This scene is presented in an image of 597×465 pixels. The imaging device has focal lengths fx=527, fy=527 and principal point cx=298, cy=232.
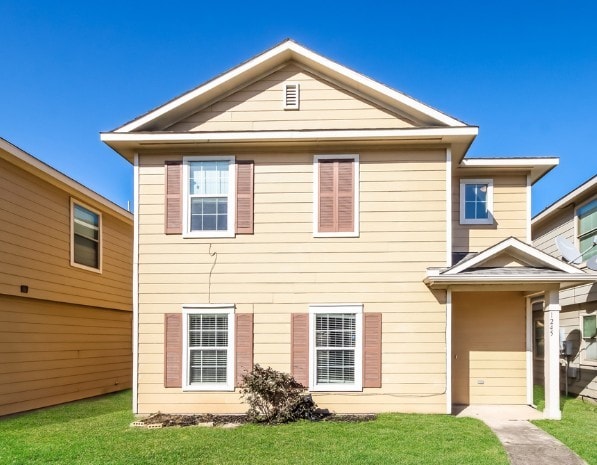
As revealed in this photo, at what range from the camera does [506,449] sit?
744 centimetres

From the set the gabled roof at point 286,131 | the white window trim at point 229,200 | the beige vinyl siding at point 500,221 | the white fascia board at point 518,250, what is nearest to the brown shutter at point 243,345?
the white window trim at point 229,200

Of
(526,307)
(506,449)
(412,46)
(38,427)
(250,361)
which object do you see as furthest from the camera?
(412,46)

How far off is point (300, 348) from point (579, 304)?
7.41 m

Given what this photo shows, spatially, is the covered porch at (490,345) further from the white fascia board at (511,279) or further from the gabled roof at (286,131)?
the gabled roof at (286,131)

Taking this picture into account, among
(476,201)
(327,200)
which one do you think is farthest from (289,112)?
(476,201)

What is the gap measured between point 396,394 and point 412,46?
9971 millimetres

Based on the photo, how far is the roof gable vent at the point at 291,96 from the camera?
10375 millimetres

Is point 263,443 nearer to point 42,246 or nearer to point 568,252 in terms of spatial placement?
point 568,252

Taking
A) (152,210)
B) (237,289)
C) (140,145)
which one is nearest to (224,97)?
(140,145)

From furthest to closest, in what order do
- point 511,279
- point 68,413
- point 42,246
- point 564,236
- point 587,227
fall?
point 564,236, point 587,227, point 42,246, point 68,413, point 511,279

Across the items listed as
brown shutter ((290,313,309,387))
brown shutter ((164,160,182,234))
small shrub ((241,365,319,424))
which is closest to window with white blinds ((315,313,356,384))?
brown shutter ((290,313,309,387))

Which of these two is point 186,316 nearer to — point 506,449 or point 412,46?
point 506,449

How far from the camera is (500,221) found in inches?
436

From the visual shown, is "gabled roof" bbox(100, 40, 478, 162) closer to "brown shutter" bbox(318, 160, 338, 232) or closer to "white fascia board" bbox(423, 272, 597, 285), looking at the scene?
"brown shutter" bbox(318, 160, 338, 232)
